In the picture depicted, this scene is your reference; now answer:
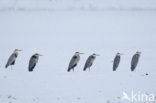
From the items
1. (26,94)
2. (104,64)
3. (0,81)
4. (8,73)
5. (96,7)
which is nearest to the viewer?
(26,94)

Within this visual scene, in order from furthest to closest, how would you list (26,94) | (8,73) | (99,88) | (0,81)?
(8,73), (0,81), (99,88), (26,94)

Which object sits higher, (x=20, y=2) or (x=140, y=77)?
(x=20, y=2)

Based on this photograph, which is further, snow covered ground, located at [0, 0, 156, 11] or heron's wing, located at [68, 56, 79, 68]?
snow covered ground, located at [0, 0, 156, 11]

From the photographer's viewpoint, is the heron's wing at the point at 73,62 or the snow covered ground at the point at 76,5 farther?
the snow covered ground at the point at 76,5

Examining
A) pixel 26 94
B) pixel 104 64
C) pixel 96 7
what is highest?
pixel 96 7

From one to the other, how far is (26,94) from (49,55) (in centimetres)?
1467

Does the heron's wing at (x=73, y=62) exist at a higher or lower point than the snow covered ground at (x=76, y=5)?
lower

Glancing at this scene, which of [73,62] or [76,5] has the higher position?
[76,5]

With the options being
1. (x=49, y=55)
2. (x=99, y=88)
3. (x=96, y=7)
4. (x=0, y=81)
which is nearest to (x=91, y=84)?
(x=99, y=88)

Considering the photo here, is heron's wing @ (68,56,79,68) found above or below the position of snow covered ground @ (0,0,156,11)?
below

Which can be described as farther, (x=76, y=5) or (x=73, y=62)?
(x=76, y=5)

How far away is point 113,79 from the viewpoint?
16672 mm

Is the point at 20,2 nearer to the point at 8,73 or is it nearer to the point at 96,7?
the point at 96,7

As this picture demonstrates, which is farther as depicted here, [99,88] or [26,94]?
[99,88]
